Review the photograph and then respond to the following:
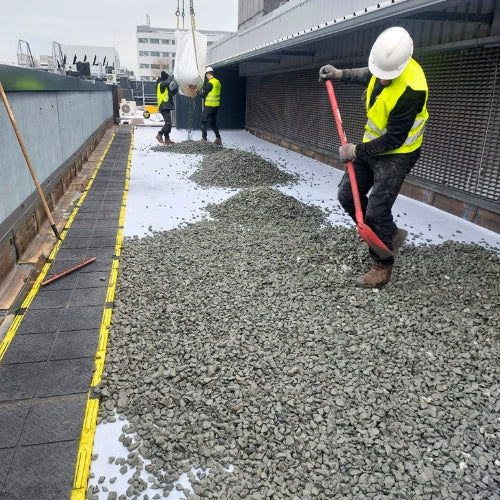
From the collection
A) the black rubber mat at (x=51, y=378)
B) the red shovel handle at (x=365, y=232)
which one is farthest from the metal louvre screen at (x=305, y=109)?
the black rubber mat at (x=51, y=378)

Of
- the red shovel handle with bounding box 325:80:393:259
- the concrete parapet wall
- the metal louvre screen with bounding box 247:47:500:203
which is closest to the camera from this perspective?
the red shovel handle with bounding box 325:80:393:259

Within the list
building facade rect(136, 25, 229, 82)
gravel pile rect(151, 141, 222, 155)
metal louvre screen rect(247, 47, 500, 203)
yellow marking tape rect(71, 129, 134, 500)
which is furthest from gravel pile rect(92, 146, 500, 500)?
building facade rect(136, 25, 229, 82)

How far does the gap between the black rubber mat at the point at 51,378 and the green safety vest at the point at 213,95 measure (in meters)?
8.07

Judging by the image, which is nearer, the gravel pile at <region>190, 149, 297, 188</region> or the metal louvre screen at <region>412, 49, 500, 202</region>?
the metal louvre screen at <region>412, 49, 500, 202</region>

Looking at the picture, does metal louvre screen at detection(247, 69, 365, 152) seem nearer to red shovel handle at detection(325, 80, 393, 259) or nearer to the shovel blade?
red shovel handle at detection(325, 80, 393, 259)

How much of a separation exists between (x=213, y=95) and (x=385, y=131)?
30.0 ft

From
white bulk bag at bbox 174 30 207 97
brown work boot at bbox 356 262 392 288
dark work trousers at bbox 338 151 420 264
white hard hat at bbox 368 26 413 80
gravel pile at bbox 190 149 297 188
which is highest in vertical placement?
white bulk bag at bbox 174 30 207 97

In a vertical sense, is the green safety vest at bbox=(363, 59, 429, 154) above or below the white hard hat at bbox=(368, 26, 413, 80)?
below

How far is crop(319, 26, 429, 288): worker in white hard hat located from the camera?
3.26 meters

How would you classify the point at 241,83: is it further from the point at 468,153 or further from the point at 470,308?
the point at 470,308

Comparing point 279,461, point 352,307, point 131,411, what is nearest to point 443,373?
point 352,307

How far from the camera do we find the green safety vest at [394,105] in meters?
3.29

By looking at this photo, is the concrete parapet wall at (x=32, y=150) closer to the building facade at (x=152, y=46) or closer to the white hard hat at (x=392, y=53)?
the white hard hat at (x=392, y=53)

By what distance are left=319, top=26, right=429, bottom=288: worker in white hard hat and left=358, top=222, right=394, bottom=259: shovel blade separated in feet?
0.24
